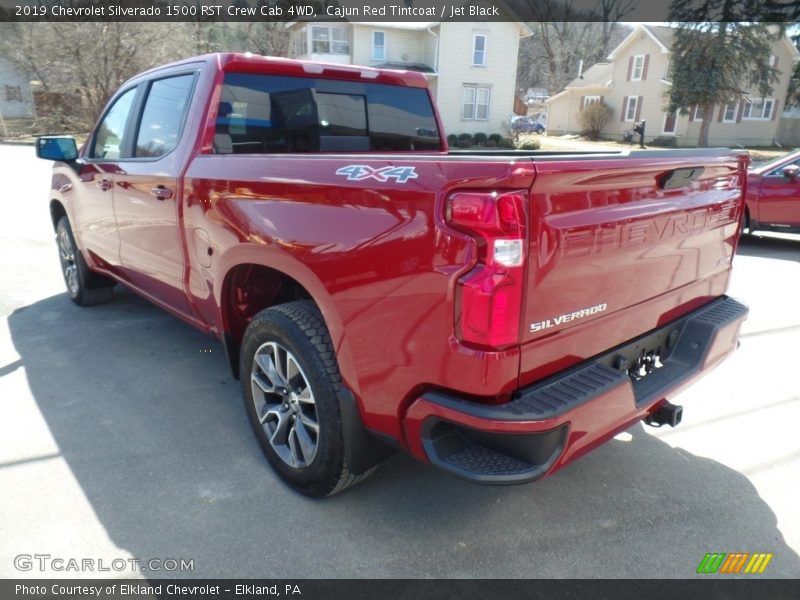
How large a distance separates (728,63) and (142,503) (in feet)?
118

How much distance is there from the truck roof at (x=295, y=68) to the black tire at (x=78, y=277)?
207 cm

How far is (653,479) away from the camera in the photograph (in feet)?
9.78

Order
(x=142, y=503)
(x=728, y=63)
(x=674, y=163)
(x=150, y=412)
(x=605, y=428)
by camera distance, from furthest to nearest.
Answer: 1. (x=728, y=63)
2. (x=150, y=412)
3. (x=142, y=503)
4. (x=674, y=163)
5. (x=605, y=428)

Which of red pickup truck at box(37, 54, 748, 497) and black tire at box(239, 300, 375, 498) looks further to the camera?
black tire at box(239, 300, 375, 498)

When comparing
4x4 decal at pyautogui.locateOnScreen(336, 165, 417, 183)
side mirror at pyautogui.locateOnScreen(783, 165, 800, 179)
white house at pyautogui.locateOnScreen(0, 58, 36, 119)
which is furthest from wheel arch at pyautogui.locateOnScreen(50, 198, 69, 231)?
white house at pyautogui.locateOnScreen(0, 58, 36, 119)

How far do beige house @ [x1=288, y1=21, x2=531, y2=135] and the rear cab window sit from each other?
27.8m

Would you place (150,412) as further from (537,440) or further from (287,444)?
(537,440)

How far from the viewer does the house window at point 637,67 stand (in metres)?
37.5

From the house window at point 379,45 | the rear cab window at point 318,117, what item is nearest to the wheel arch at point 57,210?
the rear cab window at point 318,117

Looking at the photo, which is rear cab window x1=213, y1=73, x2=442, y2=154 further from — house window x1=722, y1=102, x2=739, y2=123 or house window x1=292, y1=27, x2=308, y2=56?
house window x1=722, y1=102, x2=739, y2=123

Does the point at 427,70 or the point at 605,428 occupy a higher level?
the point at 427,70

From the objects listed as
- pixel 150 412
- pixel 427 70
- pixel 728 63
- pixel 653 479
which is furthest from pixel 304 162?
pixel 728 63

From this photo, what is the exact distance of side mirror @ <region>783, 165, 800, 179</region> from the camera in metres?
8.38

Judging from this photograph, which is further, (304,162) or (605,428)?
(304,162)
